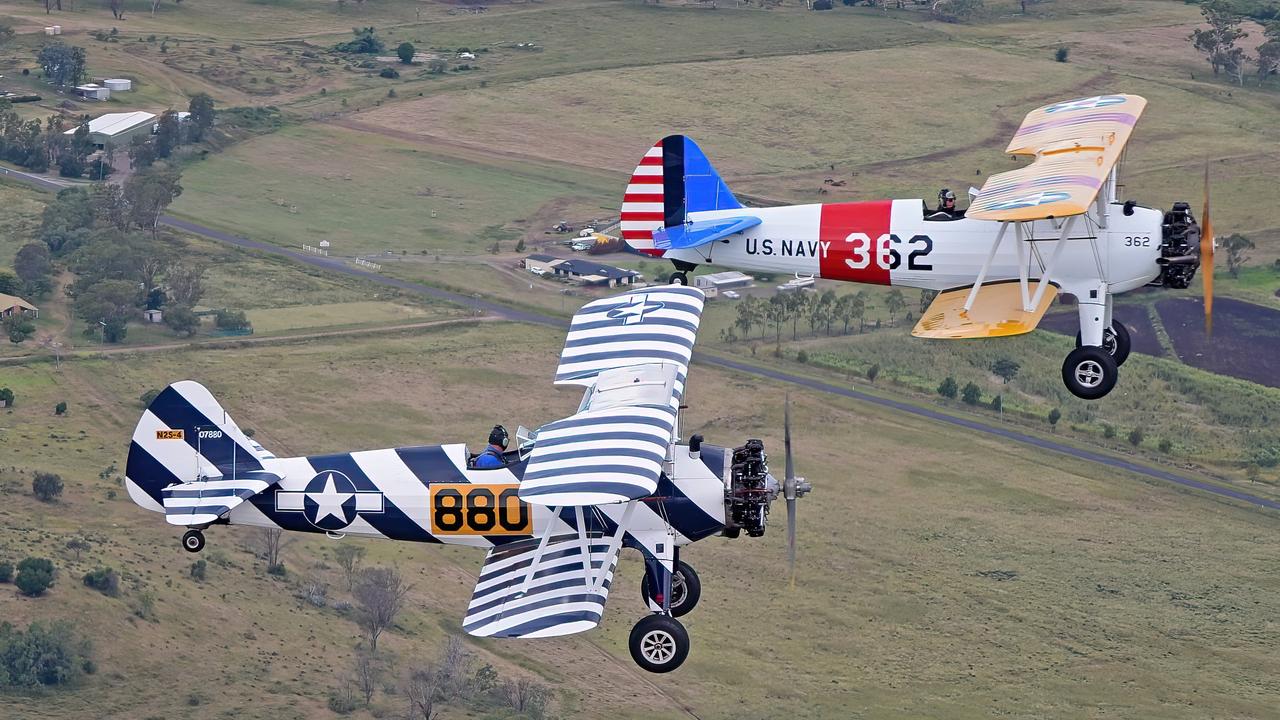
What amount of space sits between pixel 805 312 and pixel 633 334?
58.9 metres

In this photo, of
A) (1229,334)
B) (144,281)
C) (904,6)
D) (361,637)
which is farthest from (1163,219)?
(904,6)

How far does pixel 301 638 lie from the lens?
67.0 m

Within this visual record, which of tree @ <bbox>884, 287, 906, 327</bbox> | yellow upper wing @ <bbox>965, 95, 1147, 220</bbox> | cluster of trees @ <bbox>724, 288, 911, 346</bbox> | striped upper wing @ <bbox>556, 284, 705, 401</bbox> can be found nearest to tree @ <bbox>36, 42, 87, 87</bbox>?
cluster of trees @ <bbox>724, 288, 911, 346</bbox>

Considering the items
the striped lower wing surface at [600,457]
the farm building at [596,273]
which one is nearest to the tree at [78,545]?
the striped lower wing surface at [600,457]

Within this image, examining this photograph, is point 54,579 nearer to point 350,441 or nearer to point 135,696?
point 135,696

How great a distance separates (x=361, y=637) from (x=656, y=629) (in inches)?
1285

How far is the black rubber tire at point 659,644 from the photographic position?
121ft

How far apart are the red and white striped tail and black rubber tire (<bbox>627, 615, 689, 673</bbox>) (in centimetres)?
1543

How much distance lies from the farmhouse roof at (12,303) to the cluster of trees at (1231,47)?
329ft

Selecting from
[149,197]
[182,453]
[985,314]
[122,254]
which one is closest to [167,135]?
[149,197]

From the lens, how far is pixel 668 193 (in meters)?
50.7

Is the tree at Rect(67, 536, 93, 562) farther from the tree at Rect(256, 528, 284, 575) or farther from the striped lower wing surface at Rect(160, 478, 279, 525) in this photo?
the striped lower wing surface at Rect(160, 478, 279, 525)

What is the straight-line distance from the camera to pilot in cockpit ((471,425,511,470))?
3888 cm

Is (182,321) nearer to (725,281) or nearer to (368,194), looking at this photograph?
(368,194)
